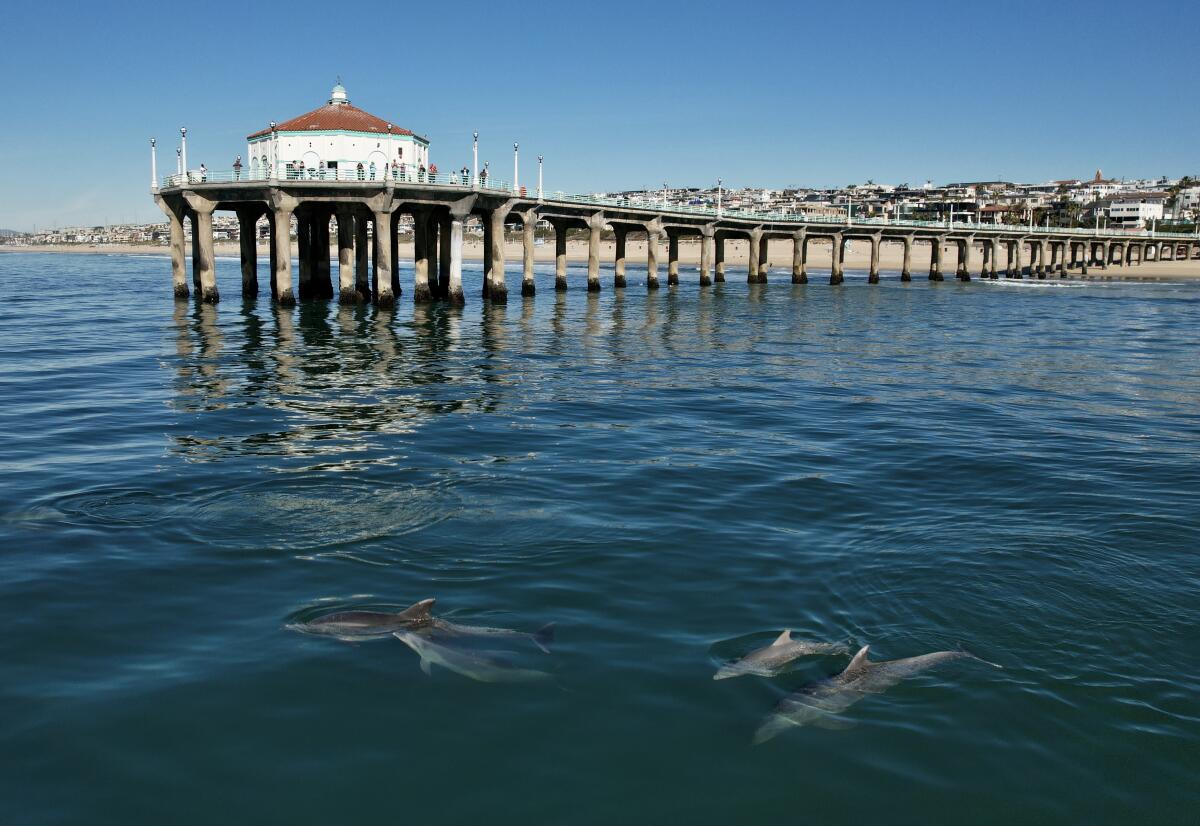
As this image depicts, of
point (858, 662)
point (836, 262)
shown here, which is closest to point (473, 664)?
point (858, 662)

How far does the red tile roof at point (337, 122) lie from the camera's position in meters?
52.0

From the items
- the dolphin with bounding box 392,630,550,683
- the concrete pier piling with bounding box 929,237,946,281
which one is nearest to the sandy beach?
the concrete pier piling with bounding box 929,237,946,281

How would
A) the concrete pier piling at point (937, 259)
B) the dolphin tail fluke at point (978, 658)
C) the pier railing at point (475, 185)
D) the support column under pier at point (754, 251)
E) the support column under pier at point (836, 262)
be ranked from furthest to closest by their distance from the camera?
the concrete pier piling at point (937, 259)
the support column under pier at point (836, 262)
the support column under pier at point (754, 251)
the pier railing at point (475, 185)
the dolphin tail fluke at point (978, 658)

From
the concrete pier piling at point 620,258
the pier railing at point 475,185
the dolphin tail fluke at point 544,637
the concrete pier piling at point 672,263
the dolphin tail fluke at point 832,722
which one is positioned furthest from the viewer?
the concrete pier piling at point 672,263

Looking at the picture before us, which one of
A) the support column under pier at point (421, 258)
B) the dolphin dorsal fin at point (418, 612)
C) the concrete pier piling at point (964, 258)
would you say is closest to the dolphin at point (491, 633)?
the dolphin dorsal fin at point (418, 612)

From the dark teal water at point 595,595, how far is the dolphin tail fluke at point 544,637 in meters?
0.19

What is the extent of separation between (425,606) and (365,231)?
48965 mm

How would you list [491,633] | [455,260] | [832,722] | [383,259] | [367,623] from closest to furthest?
[832,722] → [491,633] → [367,623] → [383,259] → [455,260]

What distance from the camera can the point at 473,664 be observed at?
7719 mm

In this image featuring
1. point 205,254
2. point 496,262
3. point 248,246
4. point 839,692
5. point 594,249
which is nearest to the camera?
point 839,692

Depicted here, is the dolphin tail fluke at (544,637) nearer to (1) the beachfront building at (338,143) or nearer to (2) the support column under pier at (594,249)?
(1) the beachfront building at (338,143)

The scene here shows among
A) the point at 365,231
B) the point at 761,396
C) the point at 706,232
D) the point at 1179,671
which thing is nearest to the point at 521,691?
the point at 1179,671

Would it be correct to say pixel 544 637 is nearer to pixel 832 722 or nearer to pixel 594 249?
pixel 832 722

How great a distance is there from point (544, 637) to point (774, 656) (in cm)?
201
